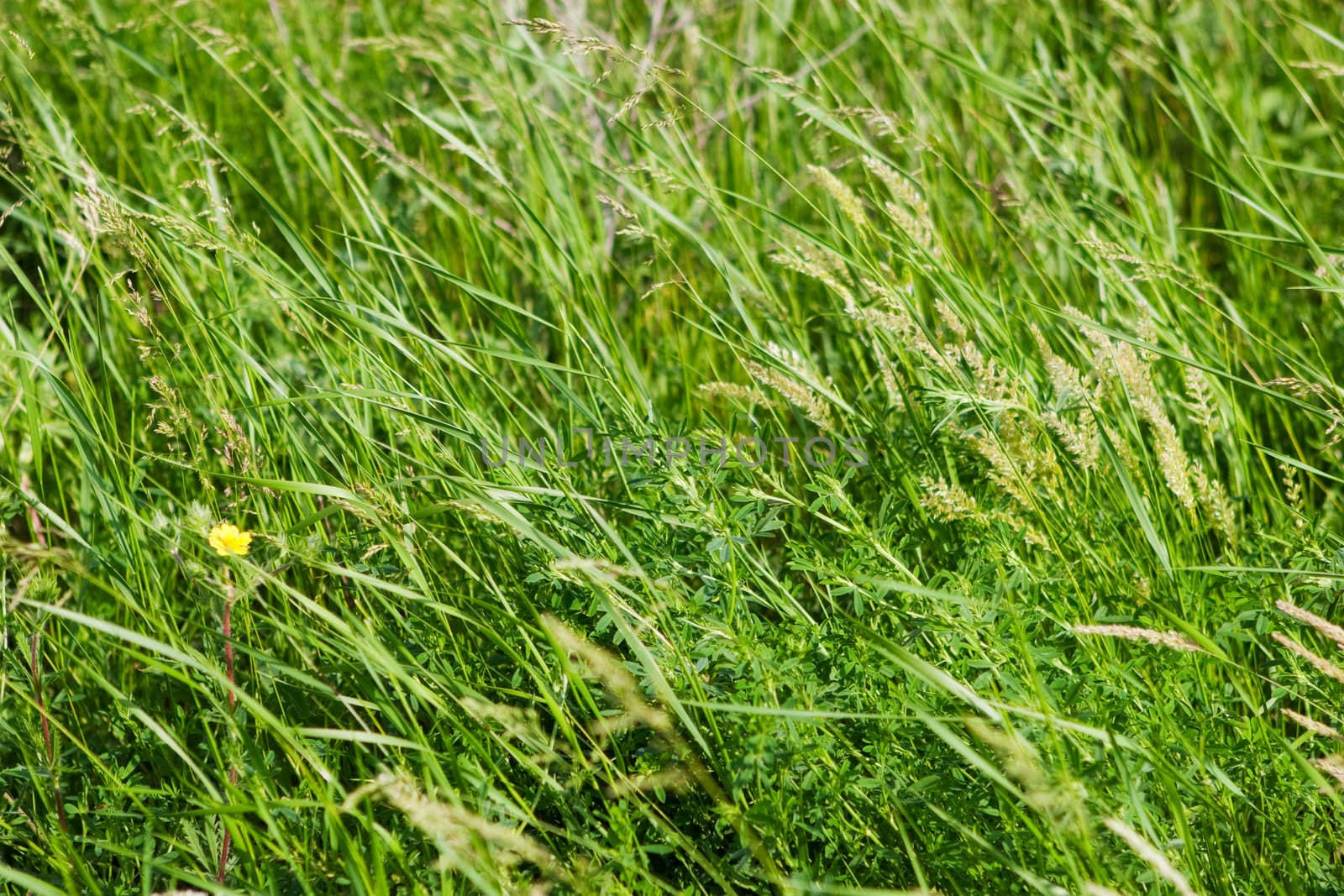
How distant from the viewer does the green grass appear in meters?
1.48

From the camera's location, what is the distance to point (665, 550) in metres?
1.72

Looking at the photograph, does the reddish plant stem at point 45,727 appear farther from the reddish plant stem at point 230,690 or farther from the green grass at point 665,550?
the reddish plant stem at point 230,690

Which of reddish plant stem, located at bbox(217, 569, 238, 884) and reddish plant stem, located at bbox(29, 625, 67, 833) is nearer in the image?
reddish plant stem, located at bbox(217, 569, 238, 884)

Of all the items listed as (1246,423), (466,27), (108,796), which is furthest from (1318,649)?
(466,27)

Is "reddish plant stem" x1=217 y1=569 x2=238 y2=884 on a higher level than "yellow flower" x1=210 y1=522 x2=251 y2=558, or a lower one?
lower

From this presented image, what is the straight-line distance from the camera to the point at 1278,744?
62.4 inches

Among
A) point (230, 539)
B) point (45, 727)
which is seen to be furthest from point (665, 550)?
Result: point (45, 727)

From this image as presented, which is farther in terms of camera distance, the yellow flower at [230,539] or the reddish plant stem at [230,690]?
the yellow flower at [230,539]

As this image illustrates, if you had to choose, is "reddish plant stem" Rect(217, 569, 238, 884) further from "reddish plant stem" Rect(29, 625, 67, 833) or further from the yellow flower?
"reddish plant stem" Rect(29, 625, 67, 833)

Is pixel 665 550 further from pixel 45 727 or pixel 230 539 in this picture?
pixel 45 727

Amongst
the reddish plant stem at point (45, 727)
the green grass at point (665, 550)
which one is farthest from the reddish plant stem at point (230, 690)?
the reddish plant stem at point (45, 727)

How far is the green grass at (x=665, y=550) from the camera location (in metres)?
1.48

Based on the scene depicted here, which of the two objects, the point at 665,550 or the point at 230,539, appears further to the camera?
the point at 665,550

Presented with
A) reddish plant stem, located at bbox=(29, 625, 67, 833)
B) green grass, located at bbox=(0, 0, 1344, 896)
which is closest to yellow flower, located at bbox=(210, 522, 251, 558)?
green grass, located at bbox=(0, 0, 1344, 896)
